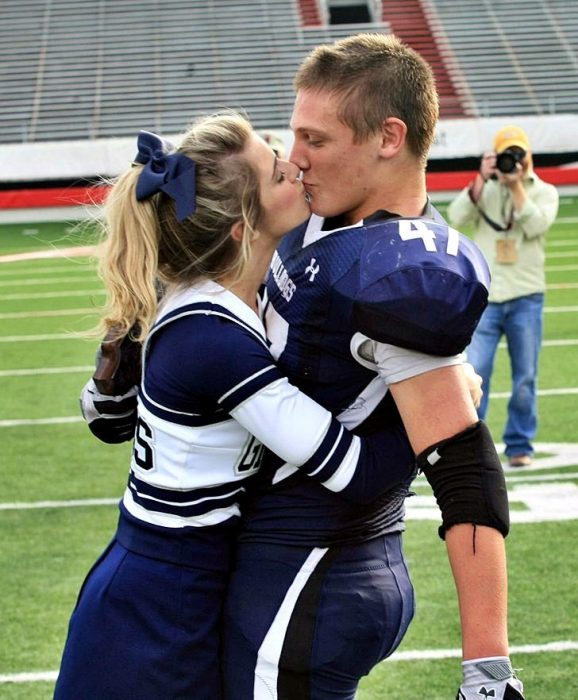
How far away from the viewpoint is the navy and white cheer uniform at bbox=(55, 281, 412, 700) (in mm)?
2064

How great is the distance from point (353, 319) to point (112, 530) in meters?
4.07

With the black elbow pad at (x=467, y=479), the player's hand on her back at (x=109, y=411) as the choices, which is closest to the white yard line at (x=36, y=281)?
the player's hand on her back at (x=109, y=411)

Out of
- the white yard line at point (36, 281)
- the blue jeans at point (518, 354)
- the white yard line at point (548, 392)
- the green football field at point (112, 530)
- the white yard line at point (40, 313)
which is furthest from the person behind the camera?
the white yard line at point (36, 281)

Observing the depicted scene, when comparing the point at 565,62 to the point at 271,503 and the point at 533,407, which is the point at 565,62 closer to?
the point at 533,407

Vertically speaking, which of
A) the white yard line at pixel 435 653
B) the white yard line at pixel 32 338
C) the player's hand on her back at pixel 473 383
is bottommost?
the white yard line at pixel 32 338

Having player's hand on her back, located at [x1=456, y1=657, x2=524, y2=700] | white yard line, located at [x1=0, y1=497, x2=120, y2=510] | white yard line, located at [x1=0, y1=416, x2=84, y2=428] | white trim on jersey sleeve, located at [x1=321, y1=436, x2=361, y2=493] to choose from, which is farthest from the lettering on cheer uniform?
white yard line, located at [x1=0, y1=416, x2=84, y2=428]

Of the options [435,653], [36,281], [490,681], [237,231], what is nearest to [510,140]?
[435,653]

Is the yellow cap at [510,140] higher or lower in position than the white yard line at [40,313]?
higher

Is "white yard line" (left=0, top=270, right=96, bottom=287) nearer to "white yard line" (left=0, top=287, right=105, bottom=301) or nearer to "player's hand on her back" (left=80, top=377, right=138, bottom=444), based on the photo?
"white yard line" (left=0, top=287, right=105, bottom=301)

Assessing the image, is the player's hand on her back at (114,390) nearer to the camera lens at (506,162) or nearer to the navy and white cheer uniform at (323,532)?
the navy and white cheer uniform at (323,532)

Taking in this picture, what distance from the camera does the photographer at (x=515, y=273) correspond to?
6809mm

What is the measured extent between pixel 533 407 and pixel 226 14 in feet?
80.4

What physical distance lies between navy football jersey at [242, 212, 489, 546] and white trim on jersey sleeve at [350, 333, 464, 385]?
3 centimetres

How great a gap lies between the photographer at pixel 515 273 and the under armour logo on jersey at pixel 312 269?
4.85m
